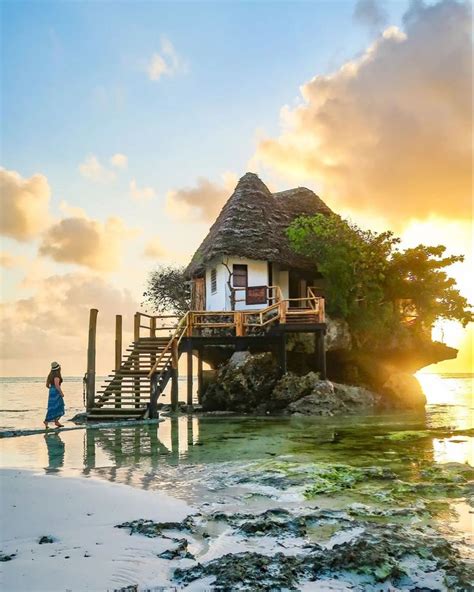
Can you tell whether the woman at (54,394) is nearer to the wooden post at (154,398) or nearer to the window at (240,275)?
the wooden post at (154,398)

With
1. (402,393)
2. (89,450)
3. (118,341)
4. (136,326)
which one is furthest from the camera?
(402,393)

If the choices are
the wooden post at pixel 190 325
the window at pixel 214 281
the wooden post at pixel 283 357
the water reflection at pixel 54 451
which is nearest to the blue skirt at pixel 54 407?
the water reflection at pixel 54 451

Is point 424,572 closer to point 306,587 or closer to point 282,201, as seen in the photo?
point 306,587

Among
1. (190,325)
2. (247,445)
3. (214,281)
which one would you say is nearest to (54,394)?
(247,445)

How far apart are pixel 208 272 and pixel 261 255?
399cm

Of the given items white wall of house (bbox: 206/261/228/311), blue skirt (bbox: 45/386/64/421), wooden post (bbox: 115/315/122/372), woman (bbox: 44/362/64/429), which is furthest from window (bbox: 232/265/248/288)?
blue skirt (bbox: 45/386/64/421)

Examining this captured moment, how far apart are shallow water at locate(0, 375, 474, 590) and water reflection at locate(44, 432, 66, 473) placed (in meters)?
0.02

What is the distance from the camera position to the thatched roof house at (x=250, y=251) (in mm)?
24875

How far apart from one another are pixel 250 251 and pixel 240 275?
1.31 m

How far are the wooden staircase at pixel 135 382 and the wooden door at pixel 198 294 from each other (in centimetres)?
577

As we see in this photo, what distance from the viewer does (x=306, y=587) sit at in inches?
174

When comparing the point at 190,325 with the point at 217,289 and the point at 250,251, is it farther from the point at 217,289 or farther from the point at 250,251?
the point at 250,251

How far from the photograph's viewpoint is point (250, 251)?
2464 cm

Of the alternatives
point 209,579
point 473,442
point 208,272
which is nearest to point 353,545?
point 209,579
